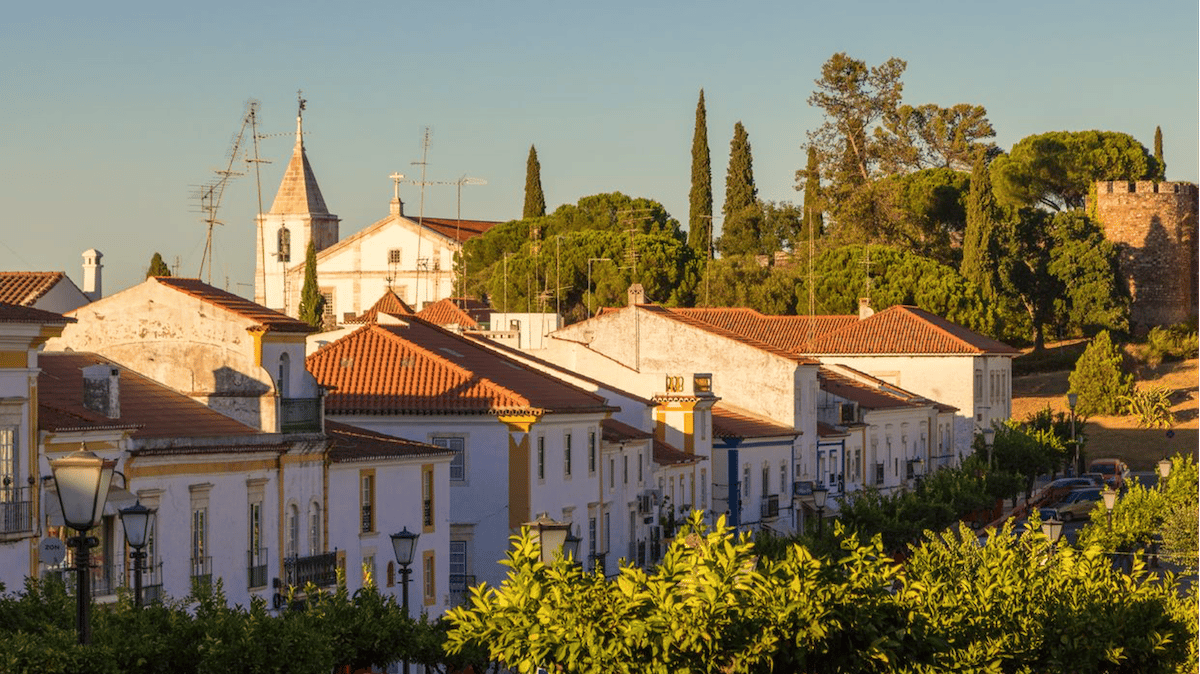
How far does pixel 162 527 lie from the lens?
32500 mm

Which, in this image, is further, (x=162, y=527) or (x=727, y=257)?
(x=727, y=257)

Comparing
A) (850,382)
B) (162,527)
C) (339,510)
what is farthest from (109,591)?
(850,382)

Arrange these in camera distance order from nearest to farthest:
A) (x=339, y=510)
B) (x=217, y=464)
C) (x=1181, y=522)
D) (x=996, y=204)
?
1. (x=217, y=464)
2. (x=339, y=510)
3. (x=1181, y=522)
4. (x=996, y=204)

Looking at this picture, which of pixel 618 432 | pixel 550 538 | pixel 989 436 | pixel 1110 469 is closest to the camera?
pixel 550 538

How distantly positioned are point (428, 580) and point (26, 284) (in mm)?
12293

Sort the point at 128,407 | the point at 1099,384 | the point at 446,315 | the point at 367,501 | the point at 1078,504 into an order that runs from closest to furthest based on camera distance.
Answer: the point at 128,407
the point at 367,501
the point at 1078,504
the point at 446,315
the point at 1099,384

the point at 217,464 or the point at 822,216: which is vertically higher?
the point at 822,216

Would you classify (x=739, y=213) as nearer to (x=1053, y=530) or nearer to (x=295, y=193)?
(x=295, y=193)

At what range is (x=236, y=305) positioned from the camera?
38.1 metres

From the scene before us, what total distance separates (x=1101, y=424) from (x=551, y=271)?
89.3 ft

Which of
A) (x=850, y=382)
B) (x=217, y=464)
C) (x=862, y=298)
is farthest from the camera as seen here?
(x=862, y=298)

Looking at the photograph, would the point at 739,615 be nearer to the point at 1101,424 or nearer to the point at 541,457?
the point at 541,457

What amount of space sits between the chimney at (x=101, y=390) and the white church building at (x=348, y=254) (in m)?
101

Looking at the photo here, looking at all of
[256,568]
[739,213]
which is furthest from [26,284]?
[739,213]
